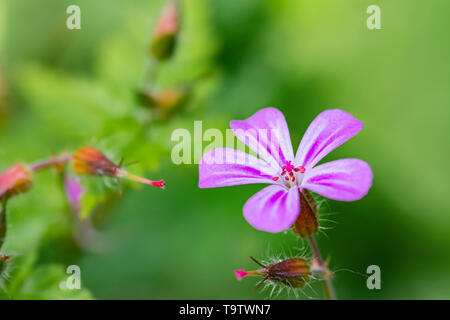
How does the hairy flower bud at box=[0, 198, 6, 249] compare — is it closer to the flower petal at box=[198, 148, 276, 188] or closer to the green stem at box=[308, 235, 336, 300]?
the flower petal at box=[198, 148, 276, 188]

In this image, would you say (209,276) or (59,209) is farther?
(209,276)

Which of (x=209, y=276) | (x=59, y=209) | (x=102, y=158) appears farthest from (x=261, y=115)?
(x=209, y=276)

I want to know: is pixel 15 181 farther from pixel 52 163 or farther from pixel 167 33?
pixel 167 33

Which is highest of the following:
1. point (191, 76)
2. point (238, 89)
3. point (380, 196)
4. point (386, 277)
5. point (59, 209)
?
point (238, 89)

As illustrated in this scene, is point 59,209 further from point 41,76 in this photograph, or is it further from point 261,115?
point 261,115

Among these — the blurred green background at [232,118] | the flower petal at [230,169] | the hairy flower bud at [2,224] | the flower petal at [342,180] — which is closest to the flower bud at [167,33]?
the blurred green background at [232,118]
